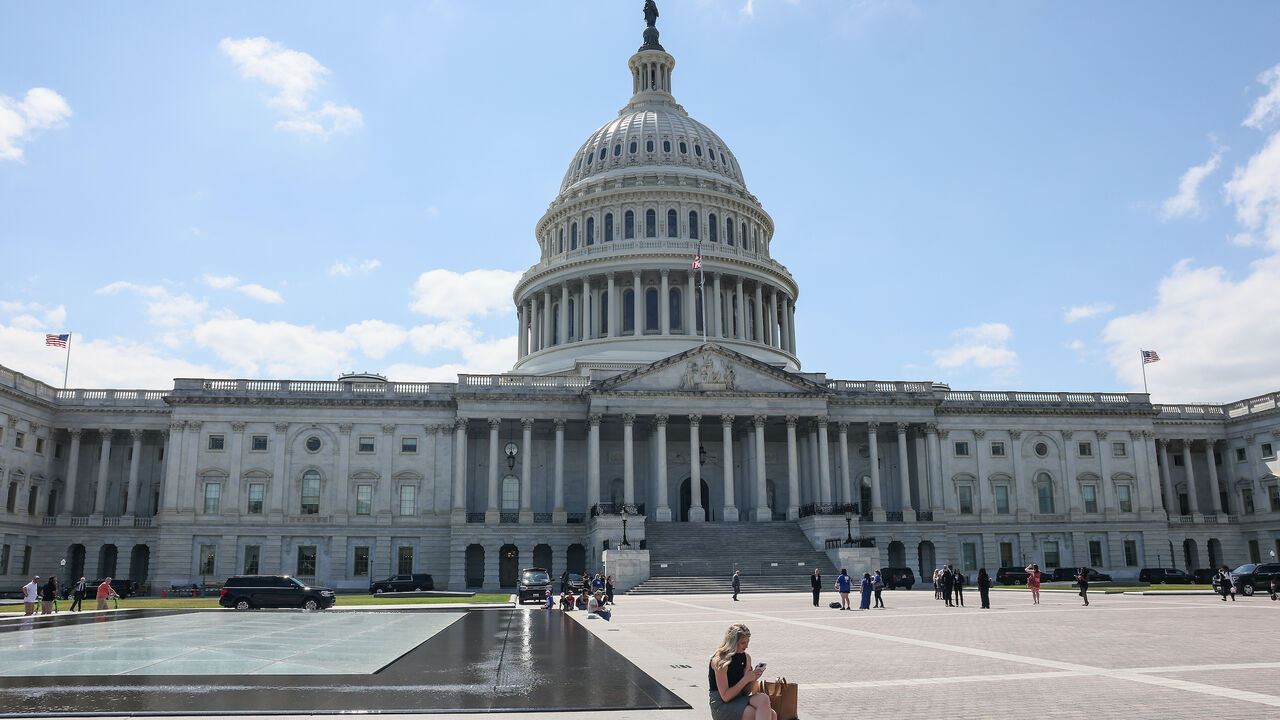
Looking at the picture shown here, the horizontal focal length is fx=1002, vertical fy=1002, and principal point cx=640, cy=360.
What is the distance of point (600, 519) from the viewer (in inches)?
2571

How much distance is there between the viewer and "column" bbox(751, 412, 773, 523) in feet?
232

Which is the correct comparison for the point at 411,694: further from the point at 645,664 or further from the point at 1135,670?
the point at 1135,670

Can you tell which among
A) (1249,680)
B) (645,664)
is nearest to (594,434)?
(645,664)

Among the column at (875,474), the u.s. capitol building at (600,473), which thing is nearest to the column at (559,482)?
the u.s. capitol building at (600,473)

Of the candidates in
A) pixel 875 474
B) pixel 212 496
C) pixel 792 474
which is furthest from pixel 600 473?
pixel 212 496

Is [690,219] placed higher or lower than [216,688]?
higher

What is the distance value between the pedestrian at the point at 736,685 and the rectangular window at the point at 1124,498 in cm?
8175

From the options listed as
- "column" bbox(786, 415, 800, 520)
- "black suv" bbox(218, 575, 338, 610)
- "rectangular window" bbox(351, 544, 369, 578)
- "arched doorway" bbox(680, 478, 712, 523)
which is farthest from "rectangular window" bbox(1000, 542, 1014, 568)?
"black suv" bbox(218, 575, 338, 610)

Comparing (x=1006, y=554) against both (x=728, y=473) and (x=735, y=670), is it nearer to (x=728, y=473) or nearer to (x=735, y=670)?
(x=728, y=473)

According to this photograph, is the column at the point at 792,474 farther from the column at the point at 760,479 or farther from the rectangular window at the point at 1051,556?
the rectangular window at the point at 1051,556

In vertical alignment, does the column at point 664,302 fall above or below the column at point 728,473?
above

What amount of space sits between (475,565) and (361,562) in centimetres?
846

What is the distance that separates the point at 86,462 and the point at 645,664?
7122cm

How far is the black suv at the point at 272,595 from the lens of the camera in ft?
145
